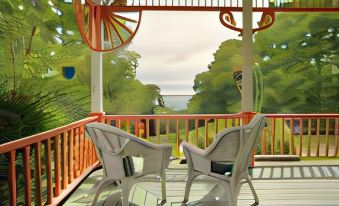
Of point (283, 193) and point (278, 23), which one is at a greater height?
point (278, 23)

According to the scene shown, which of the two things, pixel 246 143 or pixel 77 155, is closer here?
pixel 246 143

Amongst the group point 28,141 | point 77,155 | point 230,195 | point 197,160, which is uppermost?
point 28,141

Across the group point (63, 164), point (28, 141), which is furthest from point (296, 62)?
point (28, 141)

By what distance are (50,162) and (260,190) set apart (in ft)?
8.00

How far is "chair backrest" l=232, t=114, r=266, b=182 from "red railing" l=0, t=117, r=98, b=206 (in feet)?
5.49

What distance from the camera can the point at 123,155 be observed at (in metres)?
3.75

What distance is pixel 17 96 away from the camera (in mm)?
3898

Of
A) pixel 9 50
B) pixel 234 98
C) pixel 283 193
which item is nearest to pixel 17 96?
pixel 283 193

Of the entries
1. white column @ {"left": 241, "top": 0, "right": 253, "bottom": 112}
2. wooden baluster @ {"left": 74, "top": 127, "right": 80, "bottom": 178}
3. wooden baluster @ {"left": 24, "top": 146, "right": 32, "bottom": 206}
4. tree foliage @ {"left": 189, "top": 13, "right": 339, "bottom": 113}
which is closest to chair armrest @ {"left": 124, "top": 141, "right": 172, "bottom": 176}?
wooden baluster @ {"left": 24, "top": 146, "right": 32, "bottom": 206}

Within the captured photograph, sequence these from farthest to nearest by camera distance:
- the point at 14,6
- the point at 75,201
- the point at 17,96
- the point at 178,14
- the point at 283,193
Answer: the point at 178,14
the point at 14,6
the point at 283,193
the point at 75,201
the point at 17,96

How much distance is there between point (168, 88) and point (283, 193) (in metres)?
12.9

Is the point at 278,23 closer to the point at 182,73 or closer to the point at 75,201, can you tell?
the point at 182,73

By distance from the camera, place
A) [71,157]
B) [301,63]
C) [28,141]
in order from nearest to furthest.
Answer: [28,141]
[71,157]
[301,63]

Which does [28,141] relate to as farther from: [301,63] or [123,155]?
[301,63]
